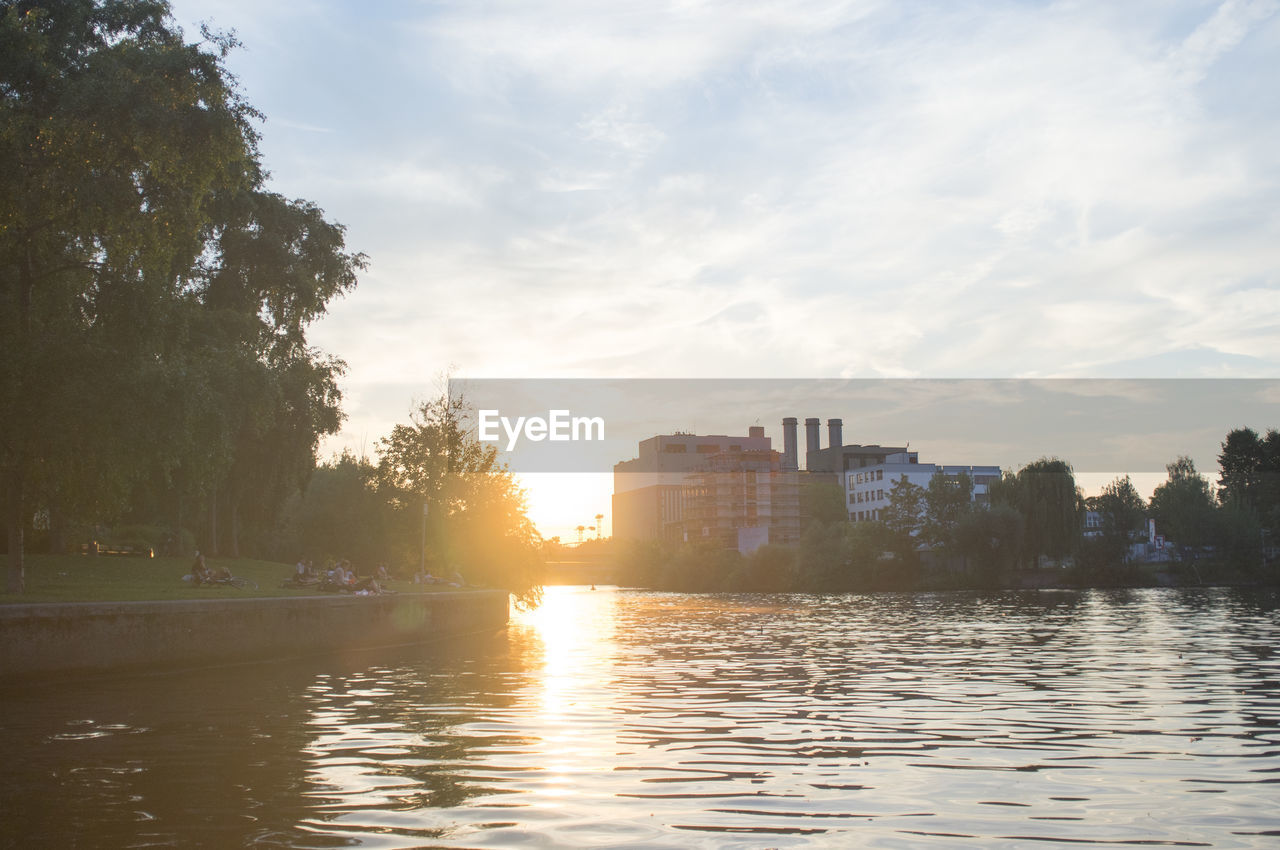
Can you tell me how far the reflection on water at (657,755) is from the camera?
877 centimetres

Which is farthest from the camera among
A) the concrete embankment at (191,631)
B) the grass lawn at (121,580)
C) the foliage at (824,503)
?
the foliage at (824,503)

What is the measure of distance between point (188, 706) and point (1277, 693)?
1706 centimetres

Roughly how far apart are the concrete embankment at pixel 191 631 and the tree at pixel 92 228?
15.5ft

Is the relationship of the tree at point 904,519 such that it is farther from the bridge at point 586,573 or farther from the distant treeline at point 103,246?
the distant treeline at point 103,246

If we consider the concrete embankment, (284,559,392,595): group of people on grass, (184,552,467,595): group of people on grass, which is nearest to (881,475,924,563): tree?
(184,552,467,595): group of people on grass

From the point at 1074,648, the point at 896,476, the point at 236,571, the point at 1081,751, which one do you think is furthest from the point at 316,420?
the point at 896,476

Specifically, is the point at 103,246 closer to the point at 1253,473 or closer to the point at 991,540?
the point at 991,540

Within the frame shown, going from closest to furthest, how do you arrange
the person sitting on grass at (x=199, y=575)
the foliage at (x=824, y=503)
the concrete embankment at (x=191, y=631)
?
the concrete embankment at (x=191, y=631) → the person sitting on grass at (x=199, y=575) → the foliage at (x=824, y=503)

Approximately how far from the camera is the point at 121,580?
35.1m

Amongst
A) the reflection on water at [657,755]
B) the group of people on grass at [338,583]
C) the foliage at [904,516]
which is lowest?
the reflection on water at [657,755]

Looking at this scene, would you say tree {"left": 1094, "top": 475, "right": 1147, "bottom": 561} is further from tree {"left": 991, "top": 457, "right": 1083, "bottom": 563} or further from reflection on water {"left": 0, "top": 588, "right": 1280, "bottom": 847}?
reflection on water {"left": 0, "top": 588, "right": 1280, "bottom": 847}

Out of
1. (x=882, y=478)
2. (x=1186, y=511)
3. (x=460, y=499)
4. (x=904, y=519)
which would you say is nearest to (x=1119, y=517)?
(x=1186, y=511)

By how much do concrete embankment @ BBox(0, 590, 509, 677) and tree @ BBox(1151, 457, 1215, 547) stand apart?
8237 cm

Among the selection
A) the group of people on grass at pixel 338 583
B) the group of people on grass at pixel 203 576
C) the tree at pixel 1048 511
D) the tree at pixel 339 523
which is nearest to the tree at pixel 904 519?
the tree at pixel 1048 511
